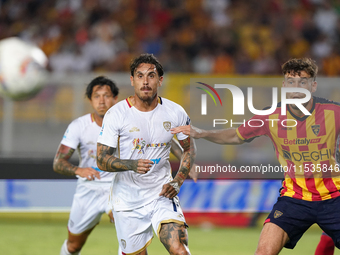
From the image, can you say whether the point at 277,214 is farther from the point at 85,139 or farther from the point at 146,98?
the point at 85,139

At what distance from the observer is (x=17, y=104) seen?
30.4ft

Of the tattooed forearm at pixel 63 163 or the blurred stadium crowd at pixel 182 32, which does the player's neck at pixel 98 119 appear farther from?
the blurred stadium crowd at pixel 182 32

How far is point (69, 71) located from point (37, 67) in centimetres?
351

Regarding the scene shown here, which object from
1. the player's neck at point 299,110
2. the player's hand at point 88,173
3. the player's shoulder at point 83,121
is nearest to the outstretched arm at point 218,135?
the player's neck at point 299,110

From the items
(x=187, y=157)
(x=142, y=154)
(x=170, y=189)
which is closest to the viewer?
(x=170, y=189)

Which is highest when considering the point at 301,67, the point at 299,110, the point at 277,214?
the point at 301,67

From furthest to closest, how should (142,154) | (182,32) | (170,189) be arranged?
(182,32) < (142,154) < (170,189)

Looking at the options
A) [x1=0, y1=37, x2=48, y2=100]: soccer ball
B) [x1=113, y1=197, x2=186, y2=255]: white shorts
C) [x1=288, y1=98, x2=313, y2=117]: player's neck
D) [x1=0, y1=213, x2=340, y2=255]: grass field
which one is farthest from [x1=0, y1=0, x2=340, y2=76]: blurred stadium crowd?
[x1=113, y1=197, x2=186, y2=255]: white shorts

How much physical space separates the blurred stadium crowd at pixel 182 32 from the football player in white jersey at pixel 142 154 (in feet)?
23.6

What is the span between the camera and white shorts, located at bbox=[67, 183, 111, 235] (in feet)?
19.1

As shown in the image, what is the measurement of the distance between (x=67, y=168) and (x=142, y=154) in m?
1.35

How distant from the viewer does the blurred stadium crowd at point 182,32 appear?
12.0 meters

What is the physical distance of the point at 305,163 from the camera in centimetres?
452

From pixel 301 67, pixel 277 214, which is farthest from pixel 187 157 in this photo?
pixel 301 67
